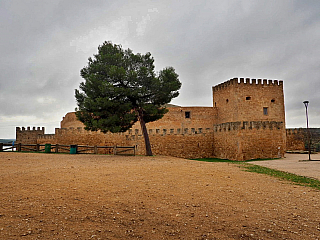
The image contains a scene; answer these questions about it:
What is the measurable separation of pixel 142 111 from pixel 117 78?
10.5 ft

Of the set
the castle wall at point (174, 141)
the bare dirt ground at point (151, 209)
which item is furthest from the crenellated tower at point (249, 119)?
the bare dirt ground at point (151, 209)

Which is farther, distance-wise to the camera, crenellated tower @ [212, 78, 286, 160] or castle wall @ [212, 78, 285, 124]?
castle wall @ [212, 78, 285, 124]

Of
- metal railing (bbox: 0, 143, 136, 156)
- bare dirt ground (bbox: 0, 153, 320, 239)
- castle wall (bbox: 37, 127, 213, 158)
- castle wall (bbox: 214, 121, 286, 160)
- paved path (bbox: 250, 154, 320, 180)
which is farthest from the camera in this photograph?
castle wall (bbox: 37, 127, 213, 158)

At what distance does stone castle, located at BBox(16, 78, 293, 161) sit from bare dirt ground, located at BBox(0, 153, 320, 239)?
45.0 ft

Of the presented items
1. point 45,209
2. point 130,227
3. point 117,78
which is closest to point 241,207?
point 130,227

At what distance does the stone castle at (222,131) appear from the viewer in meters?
20.8

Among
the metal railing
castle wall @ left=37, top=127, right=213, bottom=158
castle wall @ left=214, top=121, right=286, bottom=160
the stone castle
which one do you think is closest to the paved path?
castle wall @ left=214, top=121, right=286, bottom=160

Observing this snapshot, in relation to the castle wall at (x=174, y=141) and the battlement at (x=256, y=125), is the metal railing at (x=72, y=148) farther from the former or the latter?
the battlement at (x=256, y=125)

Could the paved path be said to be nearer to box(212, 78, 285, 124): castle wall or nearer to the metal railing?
the metal railing

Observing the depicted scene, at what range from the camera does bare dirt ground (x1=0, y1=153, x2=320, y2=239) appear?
13.7 ft

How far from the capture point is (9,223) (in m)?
4.20

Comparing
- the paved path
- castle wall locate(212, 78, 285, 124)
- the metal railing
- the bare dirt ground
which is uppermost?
castle wall locate(212, 78, 285, 124)

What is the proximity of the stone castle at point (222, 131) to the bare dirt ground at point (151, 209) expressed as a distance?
45.0 ft

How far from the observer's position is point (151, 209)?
16.8 ft
